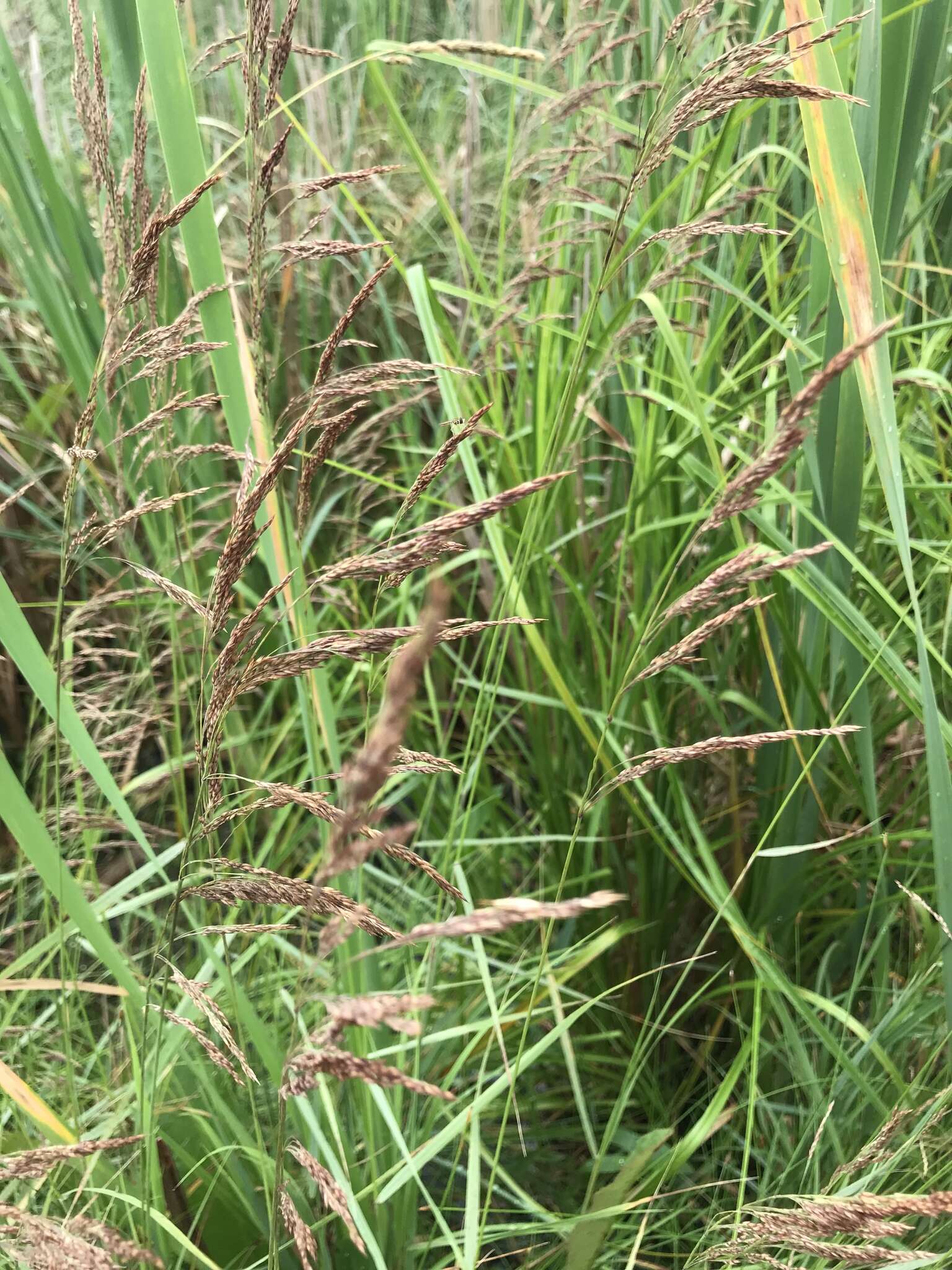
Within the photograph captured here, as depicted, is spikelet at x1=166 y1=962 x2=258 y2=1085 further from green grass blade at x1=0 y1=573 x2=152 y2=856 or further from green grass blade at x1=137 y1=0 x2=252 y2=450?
green grass blade at x1=137 y1=0 x2=252 y2=450

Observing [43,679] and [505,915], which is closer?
[505,915]

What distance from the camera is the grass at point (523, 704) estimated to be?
21.6 inches

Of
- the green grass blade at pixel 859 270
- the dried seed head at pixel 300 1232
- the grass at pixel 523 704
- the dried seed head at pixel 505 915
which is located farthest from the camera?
the green grass blade at pixel 859 270

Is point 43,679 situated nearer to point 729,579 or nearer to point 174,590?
point 174,590

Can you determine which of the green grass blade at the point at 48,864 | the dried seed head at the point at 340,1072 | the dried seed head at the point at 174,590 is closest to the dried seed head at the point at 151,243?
the dried seed head at the point at 174,590

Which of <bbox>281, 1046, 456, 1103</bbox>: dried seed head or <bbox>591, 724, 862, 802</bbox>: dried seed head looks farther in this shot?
<bbox>591, 724, 862, 802</bbox>: dried seed head

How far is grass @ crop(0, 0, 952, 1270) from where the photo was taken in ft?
1.80

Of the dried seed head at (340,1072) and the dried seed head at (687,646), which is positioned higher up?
the dried seed head at (687,646)

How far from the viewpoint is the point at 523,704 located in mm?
1247

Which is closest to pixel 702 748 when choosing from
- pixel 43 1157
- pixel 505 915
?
pixel 505 915

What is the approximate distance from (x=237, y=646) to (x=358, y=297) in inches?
8.6

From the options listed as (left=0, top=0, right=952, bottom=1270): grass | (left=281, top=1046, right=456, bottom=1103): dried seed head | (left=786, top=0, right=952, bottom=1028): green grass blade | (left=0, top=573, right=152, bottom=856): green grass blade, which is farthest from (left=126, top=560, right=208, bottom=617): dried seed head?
(left=786, top=0, right=952, bottom=1028): green grass blade

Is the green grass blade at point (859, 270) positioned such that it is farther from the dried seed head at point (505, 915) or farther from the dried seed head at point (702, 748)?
the dried seed head at point (505, 915)

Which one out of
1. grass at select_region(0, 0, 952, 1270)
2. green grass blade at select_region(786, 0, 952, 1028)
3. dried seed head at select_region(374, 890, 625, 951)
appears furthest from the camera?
green grass blade at select_region(786, 0, 952, 1028)
